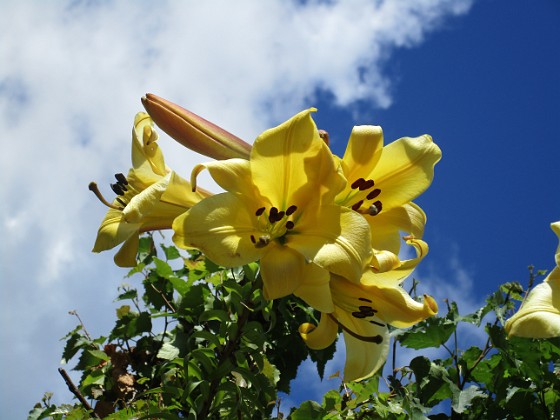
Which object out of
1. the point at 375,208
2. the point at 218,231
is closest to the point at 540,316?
the point at 375,208

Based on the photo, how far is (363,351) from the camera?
57.7 inches

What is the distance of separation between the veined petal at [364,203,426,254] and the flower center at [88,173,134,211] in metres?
0.54

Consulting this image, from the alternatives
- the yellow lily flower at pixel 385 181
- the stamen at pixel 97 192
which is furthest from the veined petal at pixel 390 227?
the stamen at pixel 97 192

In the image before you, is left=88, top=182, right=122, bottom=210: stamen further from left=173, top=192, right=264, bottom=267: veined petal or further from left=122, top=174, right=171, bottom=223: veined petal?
left=173, top=192, right=264, bottom=267: veined petal

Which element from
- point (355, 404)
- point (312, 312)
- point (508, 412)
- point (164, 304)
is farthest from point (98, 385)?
point (508, 412)

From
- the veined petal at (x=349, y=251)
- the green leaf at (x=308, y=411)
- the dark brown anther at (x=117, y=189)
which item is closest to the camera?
the veined petal at (x=349, y=251)

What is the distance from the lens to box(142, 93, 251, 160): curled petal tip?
4.52ft

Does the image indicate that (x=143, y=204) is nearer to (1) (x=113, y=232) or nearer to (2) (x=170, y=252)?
(1) (x=113, y=232)

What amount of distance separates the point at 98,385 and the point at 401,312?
1867mm

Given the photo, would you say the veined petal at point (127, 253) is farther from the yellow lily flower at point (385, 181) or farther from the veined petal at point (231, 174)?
the yellow lily flower at point (385, 181)

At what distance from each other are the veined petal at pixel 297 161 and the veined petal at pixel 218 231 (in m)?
0.07

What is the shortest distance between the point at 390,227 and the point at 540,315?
0.36 metres

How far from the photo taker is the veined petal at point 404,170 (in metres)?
1.40

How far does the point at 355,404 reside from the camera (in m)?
2.18
